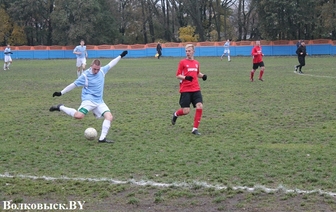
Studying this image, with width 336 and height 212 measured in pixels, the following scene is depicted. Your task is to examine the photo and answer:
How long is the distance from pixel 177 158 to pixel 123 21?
66.2 metres

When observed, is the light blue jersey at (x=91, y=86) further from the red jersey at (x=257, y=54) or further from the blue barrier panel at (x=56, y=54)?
the blue barrier panel at (x=56, y=54)

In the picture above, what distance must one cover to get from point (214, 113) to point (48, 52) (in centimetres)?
5000

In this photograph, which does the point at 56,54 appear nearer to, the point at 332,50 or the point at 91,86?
the point at 332,50

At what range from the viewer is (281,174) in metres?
6.67

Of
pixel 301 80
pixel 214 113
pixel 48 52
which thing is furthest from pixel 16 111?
pixel 48 52

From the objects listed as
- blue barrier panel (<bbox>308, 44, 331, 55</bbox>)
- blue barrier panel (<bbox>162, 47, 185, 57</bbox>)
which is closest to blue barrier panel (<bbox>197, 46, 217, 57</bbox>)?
blue barrier panel (<bbox>162, 47, 185, 57</bbox>)

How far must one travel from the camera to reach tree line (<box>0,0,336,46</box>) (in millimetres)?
64188

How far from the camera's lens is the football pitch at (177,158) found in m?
5.77

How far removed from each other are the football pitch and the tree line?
4853 cm

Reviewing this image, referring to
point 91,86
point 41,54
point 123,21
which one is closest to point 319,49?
point 41,54

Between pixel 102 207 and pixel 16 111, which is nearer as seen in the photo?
pixel 102 207

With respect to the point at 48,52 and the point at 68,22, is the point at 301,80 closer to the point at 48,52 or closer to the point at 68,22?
the point at 48,52

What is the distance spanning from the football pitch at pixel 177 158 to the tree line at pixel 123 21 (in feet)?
159

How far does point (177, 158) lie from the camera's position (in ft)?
25.2
